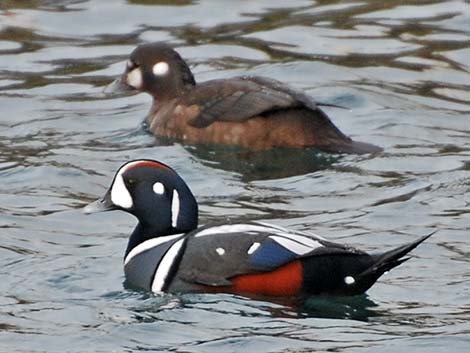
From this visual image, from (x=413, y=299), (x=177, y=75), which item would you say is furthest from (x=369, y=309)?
(x=177, y=75)

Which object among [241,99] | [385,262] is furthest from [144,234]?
[241,99]

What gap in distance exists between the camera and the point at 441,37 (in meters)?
16.8

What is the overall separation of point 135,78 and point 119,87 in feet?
0.70

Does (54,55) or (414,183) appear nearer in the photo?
(414,183)

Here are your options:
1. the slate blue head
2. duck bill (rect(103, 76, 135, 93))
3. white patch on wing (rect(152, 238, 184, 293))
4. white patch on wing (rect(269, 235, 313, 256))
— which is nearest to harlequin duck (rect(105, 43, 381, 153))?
duck bill (rect(103, 76, 135, 93))

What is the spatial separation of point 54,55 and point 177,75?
263 cm

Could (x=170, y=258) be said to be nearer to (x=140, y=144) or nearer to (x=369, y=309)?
(x=369, y=309)

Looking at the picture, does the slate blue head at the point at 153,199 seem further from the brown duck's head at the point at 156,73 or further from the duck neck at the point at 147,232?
the brown duck's head at the point at 156,73

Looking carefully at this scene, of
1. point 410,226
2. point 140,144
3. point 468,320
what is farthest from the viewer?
point 140,144

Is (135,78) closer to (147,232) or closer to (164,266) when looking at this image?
(147,232)

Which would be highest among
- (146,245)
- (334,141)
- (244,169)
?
(146,245)

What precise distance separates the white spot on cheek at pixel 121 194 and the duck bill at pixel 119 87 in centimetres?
465

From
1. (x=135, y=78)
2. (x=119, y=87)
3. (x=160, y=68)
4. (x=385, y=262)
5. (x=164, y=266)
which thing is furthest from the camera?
(x=119, y=87)

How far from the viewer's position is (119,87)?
14.9 m
